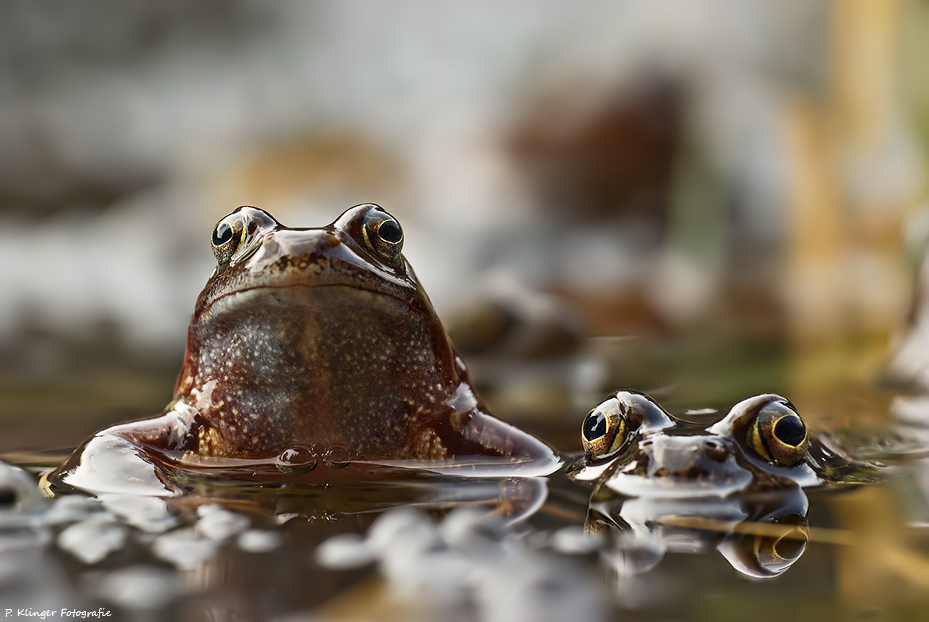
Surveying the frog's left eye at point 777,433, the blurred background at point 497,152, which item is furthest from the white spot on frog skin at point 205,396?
the blurred background at point 497,152

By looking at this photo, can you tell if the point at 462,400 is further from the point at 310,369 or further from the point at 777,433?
the point at 777,433

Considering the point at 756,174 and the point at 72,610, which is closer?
the point at 72,610

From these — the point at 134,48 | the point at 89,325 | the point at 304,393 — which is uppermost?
the point at 134,48

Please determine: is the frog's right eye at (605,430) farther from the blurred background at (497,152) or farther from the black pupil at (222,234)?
the blurred background at (497,152)

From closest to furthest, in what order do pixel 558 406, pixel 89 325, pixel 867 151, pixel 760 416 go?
pixel 760 416, pixel 558 406, pixel 89 325, pixel 867 151

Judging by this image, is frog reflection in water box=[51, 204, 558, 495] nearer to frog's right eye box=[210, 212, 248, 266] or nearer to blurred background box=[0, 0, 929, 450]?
frog's right eye box=[210, 212, 248, 266]

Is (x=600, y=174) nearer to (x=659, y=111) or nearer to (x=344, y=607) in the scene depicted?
(x=659, y=111)

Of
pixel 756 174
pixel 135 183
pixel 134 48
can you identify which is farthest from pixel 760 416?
pixel 134 48
